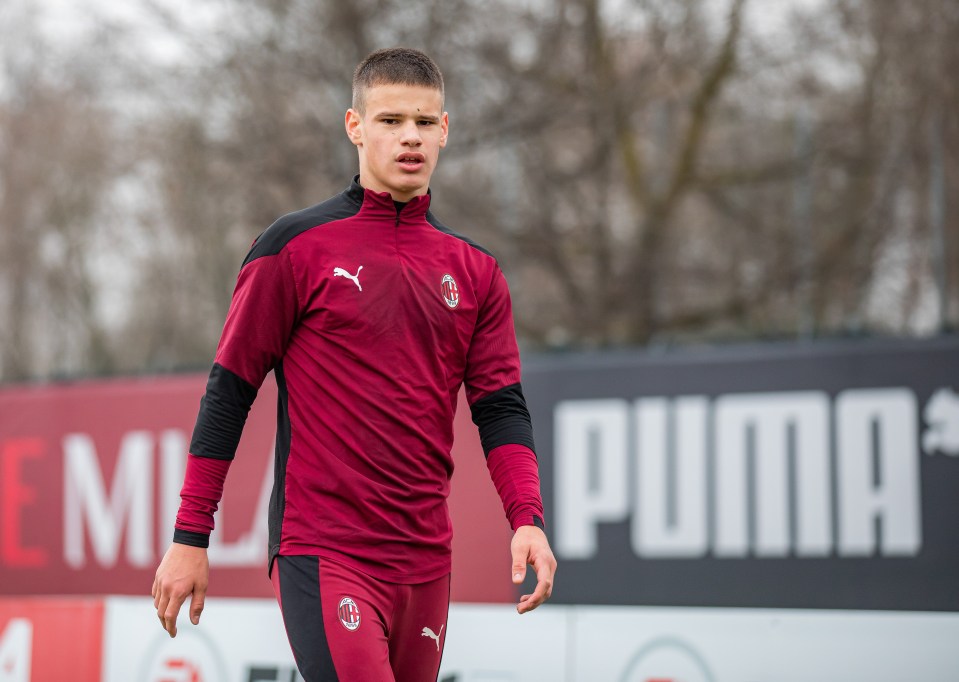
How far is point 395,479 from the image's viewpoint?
313 cm

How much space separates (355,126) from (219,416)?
0.83 meters

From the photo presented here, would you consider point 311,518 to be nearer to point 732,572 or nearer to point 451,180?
point 732,572

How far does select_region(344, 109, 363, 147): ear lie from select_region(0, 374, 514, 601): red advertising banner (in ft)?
14.9

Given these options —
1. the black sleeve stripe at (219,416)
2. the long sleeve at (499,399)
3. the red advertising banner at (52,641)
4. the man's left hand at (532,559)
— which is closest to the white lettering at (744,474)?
the red advertising banner at (52,641)

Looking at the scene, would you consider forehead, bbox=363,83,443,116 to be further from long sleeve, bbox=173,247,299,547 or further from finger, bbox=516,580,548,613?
finger, bbox=516,580,548,613

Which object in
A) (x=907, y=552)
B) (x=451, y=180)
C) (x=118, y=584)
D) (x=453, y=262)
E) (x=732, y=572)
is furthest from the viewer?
(x=451, y=180)

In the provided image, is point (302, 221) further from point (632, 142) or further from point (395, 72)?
point (632, 142)

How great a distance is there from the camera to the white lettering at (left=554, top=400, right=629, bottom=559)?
7250 mm

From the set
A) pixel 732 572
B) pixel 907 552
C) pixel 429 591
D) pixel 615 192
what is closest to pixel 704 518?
pixel 732 572

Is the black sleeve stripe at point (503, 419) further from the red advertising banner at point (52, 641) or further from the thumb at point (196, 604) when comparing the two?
the red advertising banner at point (52, 641)

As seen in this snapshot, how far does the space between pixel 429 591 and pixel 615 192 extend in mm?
12360

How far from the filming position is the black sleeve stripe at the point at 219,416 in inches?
123

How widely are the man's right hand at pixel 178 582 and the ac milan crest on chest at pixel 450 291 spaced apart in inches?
34.5

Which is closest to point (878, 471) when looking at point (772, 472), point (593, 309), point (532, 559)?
point (772, 472)
